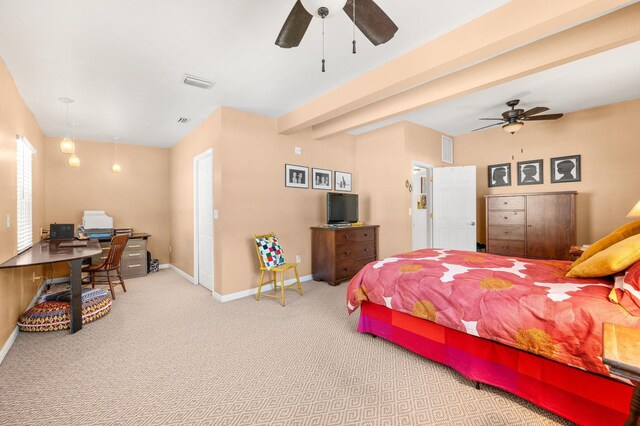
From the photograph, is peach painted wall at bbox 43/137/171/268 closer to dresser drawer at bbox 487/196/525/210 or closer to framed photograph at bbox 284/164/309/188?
framed photograph at bbox 284/164/309/188

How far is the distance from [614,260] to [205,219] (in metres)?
4.59

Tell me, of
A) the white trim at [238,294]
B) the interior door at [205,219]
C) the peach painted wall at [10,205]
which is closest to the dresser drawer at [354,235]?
the white trim at [238,294]

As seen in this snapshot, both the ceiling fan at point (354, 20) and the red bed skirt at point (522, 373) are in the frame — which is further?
the ceiling fan at point (354, 20)

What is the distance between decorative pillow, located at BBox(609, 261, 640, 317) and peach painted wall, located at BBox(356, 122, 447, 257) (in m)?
3.29

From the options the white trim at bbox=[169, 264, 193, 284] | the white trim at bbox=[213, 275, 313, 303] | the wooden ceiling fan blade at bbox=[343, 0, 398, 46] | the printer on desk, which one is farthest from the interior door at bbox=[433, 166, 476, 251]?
the printer on desk

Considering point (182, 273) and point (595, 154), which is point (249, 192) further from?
point (595, 154)

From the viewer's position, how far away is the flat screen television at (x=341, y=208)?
4527 millimetres

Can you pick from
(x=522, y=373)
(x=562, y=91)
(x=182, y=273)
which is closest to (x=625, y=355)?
(x=522, y=373)

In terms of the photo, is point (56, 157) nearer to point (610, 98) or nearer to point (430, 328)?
point (430, 328)

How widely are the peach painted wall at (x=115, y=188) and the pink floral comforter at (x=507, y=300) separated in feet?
16.7

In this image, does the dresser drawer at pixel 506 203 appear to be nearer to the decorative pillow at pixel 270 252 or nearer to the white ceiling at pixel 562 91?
the white ceiling at pixel 562 91

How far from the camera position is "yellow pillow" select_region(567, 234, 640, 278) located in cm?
159

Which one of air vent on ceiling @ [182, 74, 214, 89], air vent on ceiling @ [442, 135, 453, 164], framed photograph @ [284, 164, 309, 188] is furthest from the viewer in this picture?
air vent on ceiling @ [442, 135, 453, 164]

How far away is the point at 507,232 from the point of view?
15.5 feet
